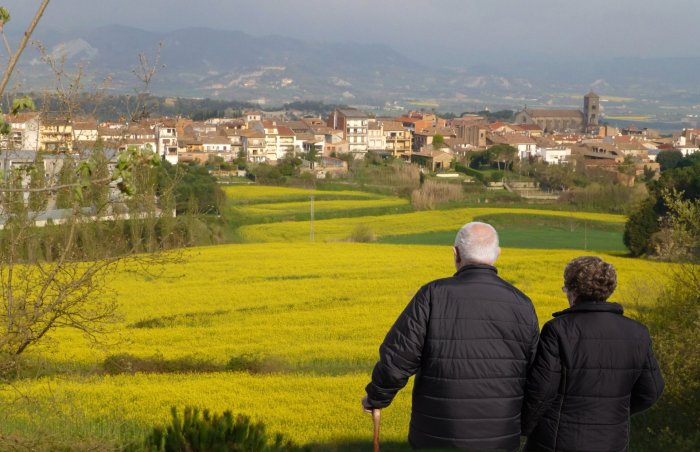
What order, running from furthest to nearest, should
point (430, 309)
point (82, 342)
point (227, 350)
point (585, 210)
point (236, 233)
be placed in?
1. point (585, 210)
2. point (236, 233)
3. point (82, 342)
4. point (227, 350)
5. point (430, 309)

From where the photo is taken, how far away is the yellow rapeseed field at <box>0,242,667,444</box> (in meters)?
10.6

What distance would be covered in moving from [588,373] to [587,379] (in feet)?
0.11

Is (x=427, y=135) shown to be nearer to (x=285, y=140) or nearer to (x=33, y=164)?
(x=285, y=140)

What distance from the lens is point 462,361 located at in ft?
17.1

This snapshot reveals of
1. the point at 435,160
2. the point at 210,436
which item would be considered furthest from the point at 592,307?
the point at 435,160

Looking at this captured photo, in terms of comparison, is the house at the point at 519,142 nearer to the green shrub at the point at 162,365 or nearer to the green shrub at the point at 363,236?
the green shrub at the point at 363,236

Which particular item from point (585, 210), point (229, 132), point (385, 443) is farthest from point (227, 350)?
point (229, 132)

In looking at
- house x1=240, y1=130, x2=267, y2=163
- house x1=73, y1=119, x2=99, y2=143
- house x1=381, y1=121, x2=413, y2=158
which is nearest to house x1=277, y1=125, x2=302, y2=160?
house x1=240, y1=130, x2=267, y2=163

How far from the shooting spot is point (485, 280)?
534cm

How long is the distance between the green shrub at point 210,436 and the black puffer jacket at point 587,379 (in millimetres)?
1819

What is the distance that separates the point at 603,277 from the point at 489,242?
26.4 inches

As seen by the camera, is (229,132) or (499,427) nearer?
(499,427)

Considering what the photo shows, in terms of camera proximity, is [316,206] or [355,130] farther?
A: [355,130]

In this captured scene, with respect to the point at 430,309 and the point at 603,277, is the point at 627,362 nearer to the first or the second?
the point at 603,277
